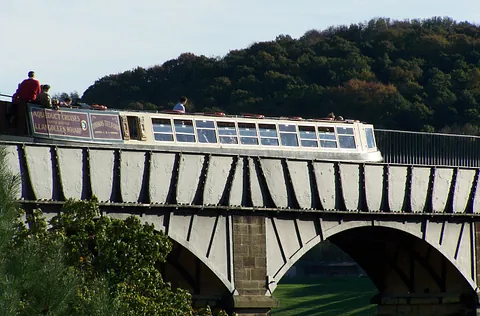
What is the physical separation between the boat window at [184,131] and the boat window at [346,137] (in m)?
7.45

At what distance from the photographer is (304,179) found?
49.1 metres

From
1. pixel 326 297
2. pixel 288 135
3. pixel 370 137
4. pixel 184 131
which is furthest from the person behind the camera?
pixel 326 297

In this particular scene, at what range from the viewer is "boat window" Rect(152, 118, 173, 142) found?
4694 cm

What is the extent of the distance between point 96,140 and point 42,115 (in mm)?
2360

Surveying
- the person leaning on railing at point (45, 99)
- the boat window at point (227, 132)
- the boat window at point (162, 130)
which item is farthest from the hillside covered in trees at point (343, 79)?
the person leaning on railing at point (45, 99)

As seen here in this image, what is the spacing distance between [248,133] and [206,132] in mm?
2010

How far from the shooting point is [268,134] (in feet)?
164

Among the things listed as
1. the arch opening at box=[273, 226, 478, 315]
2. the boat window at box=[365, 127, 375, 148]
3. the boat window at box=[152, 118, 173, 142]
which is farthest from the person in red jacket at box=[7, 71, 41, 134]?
the arch opening at box=[273, 226, 478, 315]

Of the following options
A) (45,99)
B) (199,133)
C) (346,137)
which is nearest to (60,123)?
(45,99)

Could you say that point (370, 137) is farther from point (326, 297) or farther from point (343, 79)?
point (343, 79)

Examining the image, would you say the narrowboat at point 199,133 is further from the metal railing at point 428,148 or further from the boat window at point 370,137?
the metal railing at point 428,148

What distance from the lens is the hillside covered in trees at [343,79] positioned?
350 ft

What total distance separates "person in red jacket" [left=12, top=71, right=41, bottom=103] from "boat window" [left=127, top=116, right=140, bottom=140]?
4.03m

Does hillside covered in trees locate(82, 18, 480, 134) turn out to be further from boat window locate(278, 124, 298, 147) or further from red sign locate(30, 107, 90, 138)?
red sign locate(30, 107, 90, 138)
